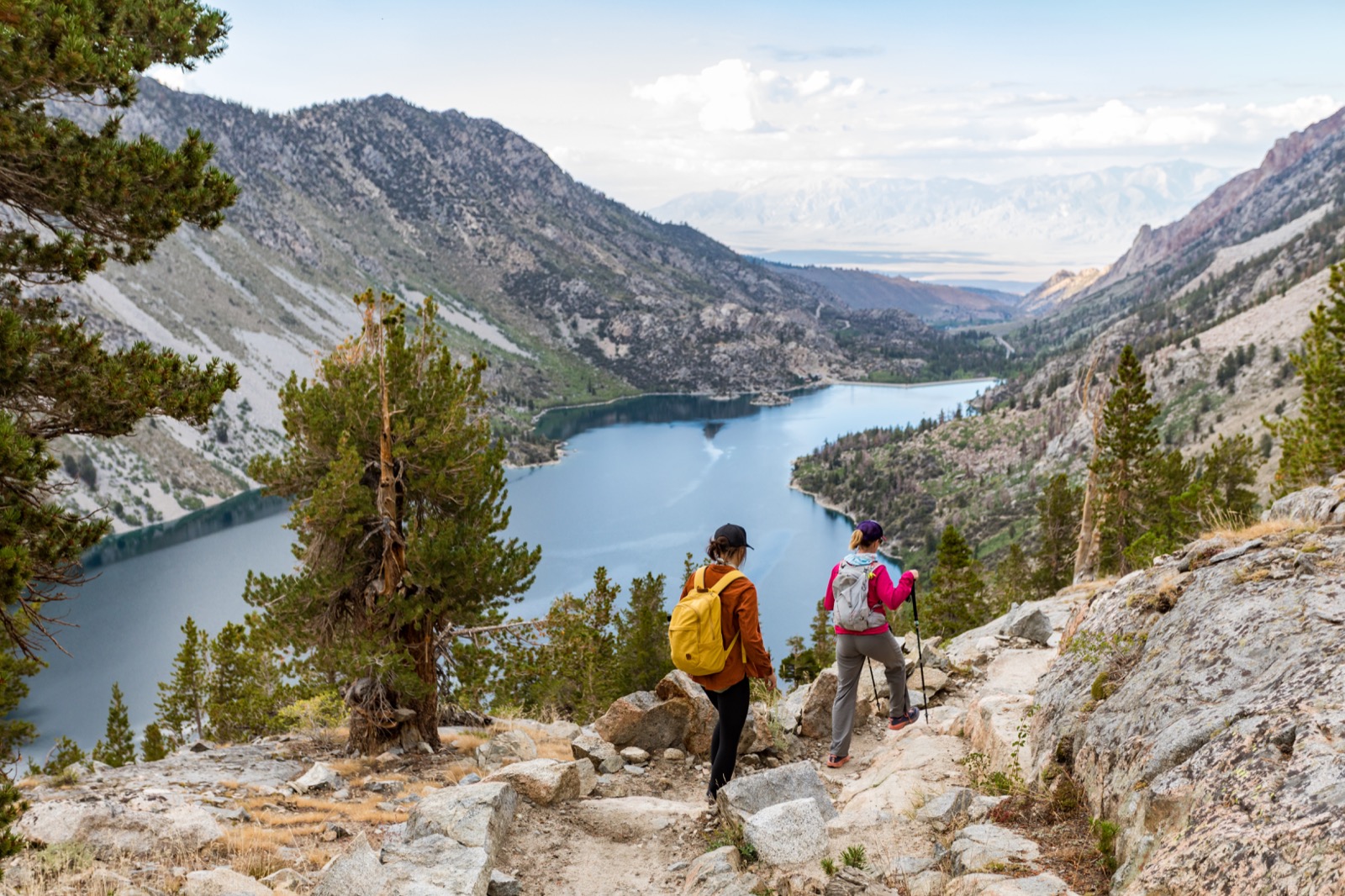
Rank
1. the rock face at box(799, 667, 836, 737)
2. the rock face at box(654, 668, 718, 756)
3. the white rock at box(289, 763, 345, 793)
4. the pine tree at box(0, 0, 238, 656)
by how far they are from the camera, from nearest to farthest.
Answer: the pine tree at box(0, 0, 238, 656)
the rock face at box(654, 668, 718, 756)
the white rock at box(289, 763, 345, 793)
the rock face at box(799, 667, 836, 737)

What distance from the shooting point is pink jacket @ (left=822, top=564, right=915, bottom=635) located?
9.12 meters

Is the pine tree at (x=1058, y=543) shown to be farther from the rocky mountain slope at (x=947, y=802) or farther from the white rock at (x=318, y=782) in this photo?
the white rock at (x=318, y=782)

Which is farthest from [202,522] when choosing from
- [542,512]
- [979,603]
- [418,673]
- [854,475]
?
[418,673]

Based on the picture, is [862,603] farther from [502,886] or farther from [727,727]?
[502,886]

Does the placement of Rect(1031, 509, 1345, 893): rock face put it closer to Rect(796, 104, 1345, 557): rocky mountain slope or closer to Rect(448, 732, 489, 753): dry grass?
Rect(448, 732, 489, 753): dry grass

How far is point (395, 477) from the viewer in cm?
1655

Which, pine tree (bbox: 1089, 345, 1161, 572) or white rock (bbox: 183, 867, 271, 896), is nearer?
white rock (bbox: 183, 867, 271, 896)

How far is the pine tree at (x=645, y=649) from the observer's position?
1590 inches

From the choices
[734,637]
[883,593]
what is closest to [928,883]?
[734,637]

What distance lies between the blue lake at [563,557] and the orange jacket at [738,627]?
55.6 meters

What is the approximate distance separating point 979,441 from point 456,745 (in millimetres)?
181221

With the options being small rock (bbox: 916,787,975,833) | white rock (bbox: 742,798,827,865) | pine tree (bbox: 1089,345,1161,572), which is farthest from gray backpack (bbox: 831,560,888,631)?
pine tree (bbox: 1089,345,1161,572)

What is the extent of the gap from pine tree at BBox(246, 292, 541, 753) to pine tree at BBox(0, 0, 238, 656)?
23.8ft

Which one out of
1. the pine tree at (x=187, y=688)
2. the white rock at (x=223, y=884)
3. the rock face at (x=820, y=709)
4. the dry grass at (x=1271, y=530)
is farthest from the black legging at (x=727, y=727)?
the pine tree at (x=187, y=688)
